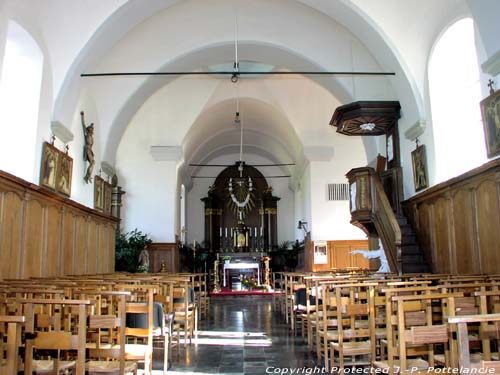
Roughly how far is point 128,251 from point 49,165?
5721 mm

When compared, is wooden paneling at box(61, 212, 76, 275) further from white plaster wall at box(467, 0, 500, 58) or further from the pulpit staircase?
white plaster wall at box(467, 0, 500, 58)

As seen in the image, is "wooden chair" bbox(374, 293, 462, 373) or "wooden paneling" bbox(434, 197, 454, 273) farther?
"wooden paneling" bbox(434, 197, 454, 273)

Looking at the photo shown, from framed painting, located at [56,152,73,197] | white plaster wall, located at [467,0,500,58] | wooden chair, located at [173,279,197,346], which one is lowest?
wooden chair, located at [173,279,197,346]

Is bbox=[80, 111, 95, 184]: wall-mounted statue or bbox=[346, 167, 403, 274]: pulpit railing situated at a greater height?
bbox=[80, 111, 95, 184]: wall-mounted statue

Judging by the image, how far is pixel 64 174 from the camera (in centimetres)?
908

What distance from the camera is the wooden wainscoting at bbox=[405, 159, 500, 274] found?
6.55 metres

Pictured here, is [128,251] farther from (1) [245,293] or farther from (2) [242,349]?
(2) [242,349]

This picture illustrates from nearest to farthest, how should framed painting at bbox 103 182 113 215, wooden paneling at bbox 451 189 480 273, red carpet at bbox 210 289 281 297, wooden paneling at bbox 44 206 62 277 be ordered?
Result: wooden paneling at bbox 451 189 480 273 → wooden paneling at bbox 44 206 62 277 → framed painting at bbox 103 182 113 215 → red carpet at bbox 210 289 281 297

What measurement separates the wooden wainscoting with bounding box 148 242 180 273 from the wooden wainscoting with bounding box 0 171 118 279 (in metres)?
3.72

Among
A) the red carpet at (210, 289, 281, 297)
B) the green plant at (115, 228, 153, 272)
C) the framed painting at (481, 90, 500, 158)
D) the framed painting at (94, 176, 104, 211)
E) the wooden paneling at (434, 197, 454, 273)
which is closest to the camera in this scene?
the framed painting at (481, 90, 500, 158)

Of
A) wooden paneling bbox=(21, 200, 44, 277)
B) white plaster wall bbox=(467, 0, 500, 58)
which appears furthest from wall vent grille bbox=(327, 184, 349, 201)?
wooden paneling bbox=(21, 200, 44, 277)

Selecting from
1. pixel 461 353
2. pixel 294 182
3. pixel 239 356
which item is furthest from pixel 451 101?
pixel 294 182

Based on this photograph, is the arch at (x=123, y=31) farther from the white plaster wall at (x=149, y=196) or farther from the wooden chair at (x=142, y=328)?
the white plaster wall at (x=149, y=196)

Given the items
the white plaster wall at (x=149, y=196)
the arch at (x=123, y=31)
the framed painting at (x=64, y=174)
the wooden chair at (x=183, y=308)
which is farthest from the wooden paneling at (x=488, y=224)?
the white plaster wall at (x=149, y=196)
